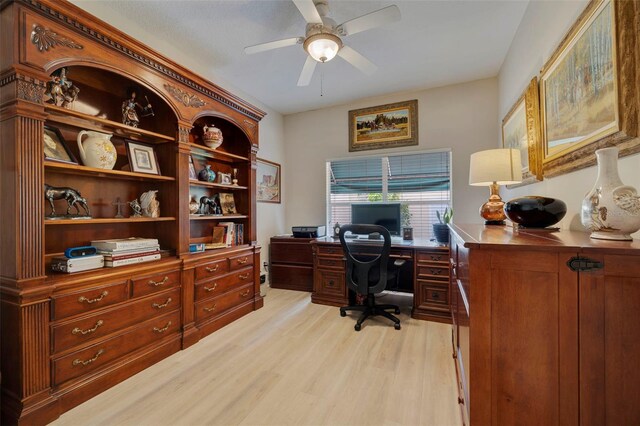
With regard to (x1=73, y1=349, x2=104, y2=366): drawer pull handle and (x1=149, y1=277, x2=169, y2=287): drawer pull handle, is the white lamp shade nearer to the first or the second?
(x1=149, y1=277, x2=169, y2=287): drawer pull handle

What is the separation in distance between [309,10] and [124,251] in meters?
2.09

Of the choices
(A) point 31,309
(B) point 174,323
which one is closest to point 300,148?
(B) point 174,323

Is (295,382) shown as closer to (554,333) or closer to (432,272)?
(554,333)

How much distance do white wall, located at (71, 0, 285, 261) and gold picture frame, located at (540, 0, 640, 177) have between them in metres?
2.99

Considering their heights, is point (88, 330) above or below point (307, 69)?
below

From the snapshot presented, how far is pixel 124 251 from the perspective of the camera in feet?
6.30

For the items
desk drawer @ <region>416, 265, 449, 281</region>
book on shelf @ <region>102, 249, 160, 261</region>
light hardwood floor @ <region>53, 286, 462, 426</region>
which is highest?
book on shelf @ <region>102, 249, 160, 261</region>

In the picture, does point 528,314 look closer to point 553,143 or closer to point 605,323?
point 605,323

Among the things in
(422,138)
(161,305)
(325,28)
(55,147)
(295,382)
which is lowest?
(295,382)

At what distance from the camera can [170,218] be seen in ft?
7.32

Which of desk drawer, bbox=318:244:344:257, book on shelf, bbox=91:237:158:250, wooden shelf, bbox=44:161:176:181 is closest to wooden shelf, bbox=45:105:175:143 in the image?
wooden shelf, bbox=44:161:176:181

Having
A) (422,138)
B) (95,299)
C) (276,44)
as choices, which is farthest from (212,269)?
(422,138)

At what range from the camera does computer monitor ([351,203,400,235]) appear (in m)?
3.30

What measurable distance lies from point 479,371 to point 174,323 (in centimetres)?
217
